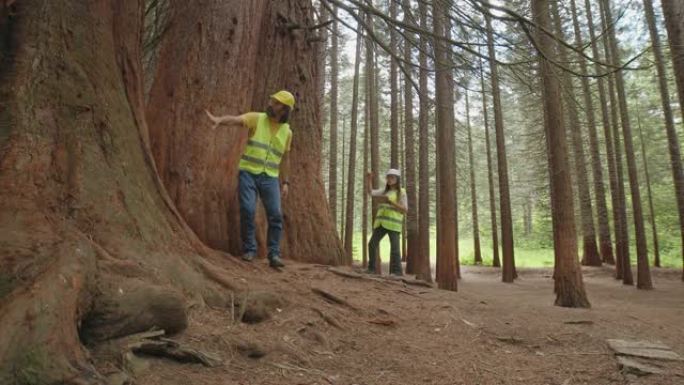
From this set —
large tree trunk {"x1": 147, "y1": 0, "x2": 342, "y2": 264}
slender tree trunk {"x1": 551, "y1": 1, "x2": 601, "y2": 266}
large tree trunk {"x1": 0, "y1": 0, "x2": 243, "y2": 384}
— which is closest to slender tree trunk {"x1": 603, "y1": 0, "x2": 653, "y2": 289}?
slender tree trunk {"x1": 551, "y1": 1, "x2": 601, "y2": 266}

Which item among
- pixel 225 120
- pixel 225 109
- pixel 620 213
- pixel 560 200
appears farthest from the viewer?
pixel 620 213

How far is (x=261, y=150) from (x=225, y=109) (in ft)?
2.28

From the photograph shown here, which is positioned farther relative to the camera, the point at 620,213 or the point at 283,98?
the point at 620,213

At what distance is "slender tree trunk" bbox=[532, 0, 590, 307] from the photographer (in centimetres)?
751

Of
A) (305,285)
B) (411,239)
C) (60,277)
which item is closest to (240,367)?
(60,277)

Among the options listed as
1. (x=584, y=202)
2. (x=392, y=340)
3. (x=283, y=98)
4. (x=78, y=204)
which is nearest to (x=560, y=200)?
(x=392, y=340)

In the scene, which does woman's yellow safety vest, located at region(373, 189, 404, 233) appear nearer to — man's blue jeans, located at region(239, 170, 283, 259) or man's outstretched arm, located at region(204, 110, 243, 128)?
man's blue jeans, located at region(239, 170, 283, 259)

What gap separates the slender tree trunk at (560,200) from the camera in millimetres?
7512

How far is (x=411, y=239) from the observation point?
14.1 metres

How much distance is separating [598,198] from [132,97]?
1607 centimetres

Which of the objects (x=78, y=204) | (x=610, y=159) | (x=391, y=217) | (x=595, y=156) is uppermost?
(x=595, y=156)

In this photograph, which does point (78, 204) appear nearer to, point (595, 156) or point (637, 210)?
point (637, 210)

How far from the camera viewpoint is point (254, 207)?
518 cm

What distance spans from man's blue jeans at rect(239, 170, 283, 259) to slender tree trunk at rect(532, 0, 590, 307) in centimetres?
510
